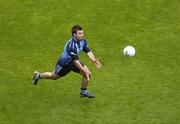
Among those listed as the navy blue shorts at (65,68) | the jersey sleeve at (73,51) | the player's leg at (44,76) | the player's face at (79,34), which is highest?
the player's face at (79,34)

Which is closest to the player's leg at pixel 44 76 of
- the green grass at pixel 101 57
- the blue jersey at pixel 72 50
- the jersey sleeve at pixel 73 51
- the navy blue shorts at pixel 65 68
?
the navy blue shorts at pixel 65 68

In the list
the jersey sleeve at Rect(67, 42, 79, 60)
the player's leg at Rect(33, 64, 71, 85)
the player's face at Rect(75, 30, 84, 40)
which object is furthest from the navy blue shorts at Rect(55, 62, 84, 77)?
the player's face at Rect(75, 30, 84, 40)

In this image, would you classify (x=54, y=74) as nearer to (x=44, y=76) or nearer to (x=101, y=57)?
(x=44, y=76)

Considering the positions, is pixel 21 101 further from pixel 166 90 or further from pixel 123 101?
pixel 166 90

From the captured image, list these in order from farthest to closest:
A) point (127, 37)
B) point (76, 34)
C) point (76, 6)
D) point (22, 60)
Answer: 1. point (76, 6)
2. point (127, 37)
3. point (22, 60)
4. point (76, 34)

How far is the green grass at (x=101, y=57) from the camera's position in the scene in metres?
14.3

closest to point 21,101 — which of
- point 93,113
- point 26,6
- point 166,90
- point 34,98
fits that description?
point 34,98

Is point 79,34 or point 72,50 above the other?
point 79,34

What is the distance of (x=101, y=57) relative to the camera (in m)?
17.2

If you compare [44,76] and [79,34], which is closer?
[79,34]

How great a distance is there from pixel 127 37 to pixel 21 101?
17.6 feet

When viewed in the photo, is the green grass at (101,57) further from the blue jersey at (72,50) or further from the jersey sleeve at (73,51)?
the jersey sleeve at (73,51)

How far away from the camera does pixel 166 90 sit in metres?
15.5

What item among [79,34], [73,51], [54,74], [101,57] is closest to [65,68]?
[54,74]
